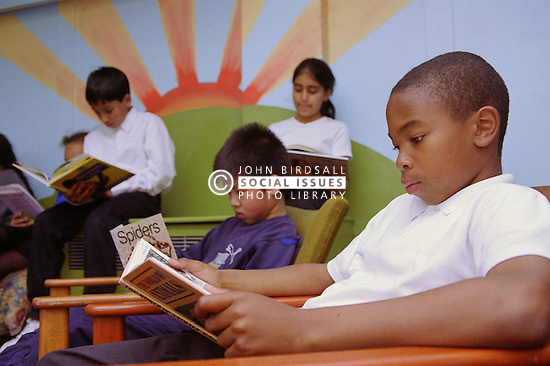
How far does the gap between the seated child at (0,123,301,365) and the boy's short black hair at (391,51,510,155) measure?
854 mm

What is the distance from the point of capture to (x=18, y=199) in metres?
3.15

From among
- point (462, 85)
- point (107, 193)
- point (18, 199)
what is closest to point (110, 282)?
point (462, 85)

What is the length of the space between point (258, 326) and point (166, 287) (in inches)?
9.4

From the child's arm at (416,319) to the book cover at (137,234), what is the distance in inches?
29.4

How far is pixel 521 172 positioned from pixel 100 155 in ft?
9.04

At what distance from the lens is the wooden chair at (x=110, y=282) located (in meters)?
1.28

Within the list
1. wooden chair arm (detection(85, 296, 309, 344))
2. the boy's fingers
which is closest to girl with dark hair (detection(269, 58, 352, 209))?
wooden chair arm (detection(85, 296, 309, 344))

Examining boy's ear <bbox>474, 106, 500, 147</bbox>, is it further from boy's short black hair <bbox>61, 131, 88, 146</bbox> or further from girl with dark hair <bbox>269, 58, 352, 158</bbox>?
boy's short black hair <bbox>61, 131, 88, 146</bbox>

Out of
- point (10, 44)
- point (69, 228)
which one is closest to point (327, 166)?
point (69, 228)

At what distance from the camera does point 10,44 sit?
483cm

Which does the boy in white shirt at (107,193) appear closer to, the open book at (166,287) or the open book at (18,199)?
the open book at (18,199)

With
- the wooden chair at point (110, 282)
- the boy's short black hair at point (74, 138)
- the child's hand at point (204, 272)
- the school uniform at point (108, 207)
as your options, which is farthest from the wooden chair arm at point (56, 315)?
the boy's short black hair at point (74, 138)

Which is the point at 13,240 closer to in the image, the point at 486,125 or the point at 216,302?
the point at 216,302

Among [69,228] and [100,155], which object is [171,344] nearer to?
[69,228]
